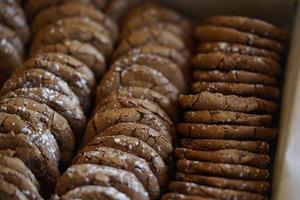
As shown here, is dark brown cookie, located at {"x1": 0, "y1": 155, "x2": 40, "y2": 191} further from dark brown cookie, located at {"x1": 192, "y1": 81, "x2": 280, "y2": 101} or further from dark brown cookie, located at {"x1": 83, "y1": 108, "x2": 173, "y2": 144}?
dark brown cookie, located at {"x1": 192, "y1": 81, "x2": 280, "y2": 101}

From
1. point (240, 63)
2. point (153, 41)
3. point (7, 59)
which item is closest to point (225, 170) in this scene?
point (240, 63)

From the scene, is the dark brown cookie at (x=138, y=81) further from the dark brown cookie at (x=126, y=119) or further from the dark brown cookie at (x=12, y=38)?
the dark brown cookie at (x=12, y=38)

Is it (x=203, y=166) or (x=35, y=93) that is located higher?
(x=35, y=93)

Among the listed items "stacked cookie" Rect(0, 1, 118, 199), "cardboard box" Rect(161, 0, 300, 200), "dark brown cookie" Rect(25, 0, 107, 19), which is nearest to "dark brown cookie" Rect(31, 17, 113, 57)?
"stacked cookie" Rect(0, 1, 118, 199)

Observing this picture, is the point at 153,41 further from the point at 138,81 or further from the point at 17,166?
the point at 17,166

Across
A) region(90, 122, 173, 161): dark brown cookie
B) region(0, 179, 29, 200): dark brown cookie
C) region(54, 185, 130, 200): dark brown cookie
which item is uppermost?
region(90, 122, 173, 161): dark brown cookie

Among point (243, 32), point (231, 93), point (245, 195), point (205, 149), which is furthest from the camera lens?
point (243, 32)

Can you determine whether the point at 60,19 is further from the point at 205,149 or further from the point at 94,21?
the point at 205,149

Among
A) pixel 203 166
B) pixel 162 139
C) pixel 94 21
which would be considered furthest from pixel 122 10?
pixel 203 166
